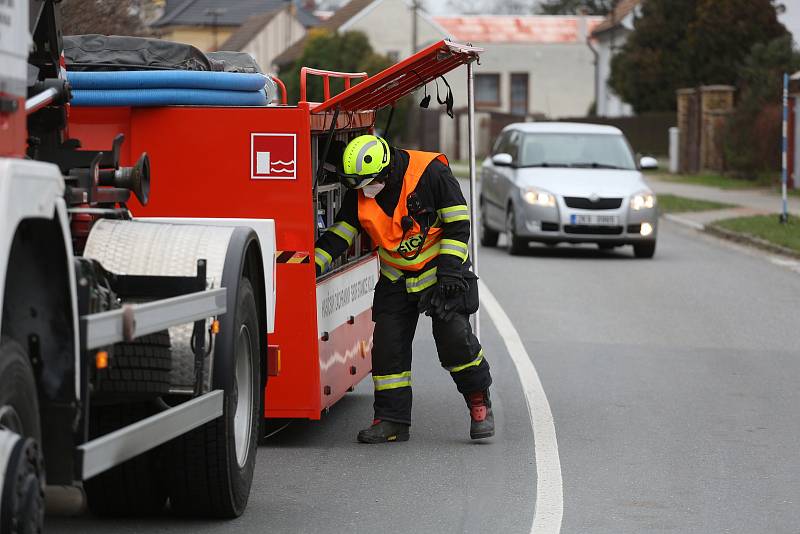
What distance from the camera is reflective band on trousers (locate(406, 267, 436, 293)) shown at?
27.5ft

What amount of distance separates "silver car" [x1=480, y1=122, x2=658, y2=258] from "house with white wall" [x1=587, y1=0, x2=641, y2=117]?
4997 centimetres

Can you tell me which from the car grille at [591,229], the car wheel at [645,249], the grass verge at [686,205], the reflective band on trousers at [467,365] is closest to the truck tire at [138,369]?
the reflective band on trousers at [467,365]

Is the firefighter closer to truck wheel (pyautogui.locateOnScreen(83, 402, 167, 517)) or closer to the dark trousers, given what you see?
the dark trousers

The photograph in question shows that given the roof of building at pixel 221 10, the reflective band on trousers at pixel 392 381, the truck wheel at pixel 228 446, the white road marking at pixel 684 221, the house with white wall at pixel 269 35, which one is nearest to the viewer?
the truck wheel at pixel 228 446

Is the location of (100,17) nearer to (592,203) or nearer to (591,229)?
(592,203)

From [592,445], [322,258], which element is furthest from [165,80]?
[592,445]

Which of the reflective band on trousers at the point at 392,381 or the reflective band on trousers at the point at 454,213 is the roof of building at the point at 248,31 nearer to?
the reflective band on trousers at the point at 392,381

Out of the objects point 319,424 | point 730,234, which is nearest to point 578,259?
point 730,234

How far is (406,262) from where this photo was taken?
8.38 m

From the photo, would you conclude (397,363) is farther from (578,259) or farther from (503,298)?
(578,259)

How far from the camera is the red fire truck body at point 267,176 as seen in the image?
25.7 feet

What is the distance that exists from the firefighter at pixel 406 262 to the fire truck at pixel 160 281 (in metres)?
0.23

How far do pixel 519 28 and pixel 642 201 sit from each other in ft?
247

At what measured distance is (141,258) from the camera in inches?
232
